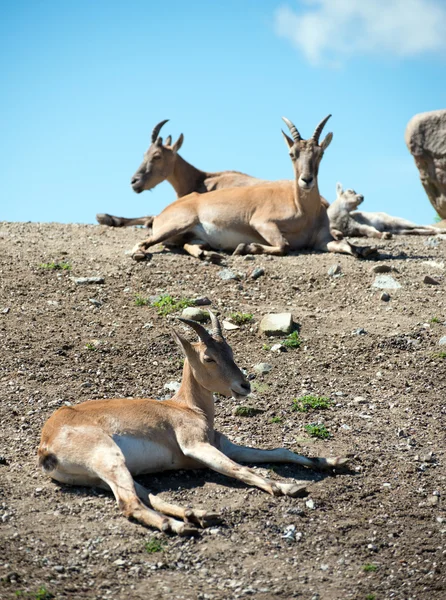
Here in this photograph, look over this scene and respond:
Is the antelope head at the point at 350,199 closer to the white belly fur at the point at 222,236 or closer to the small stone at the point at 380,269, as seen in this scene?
the white belly fur at the point at 222,236

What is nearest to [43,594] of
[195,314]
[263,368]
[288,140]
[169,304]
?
[263,368]

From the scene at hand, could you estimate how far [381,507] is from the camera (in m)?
7.02

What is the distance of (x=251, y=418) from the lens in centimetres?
871

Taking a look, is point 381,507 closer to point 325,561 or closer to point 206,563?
point 325,561

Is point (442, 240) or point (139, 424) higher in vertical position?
point (442, 240)

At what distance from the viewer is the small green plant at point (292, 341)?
1042 cm

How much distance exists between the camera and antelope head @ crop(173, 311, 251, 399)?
772 centimetres

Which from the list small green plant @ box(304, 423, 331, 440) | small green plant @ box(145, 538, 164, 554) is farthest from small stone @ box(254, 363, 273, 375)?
small green plant @ box(145, 538, 164, 554)

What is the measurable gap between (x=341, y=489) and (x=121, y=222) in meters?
10.4

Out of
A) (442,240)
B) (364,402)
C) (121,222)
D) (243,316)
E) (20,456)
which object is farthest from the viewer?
(121,222)

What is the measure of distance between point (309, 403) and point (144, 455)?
2271 millimetres

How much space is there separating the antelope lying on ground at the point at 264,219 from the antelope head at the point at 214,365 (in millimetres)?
6223

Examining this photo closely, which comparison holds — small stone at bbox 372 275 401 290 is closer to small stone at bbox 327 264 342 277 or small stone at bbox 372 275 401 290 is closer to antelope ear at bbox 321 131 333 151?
small stone at bbox 327 264 342 277

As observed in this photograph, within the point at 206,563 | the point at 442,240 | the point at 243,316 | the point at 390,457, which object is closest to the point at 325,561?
the point at 206,563
